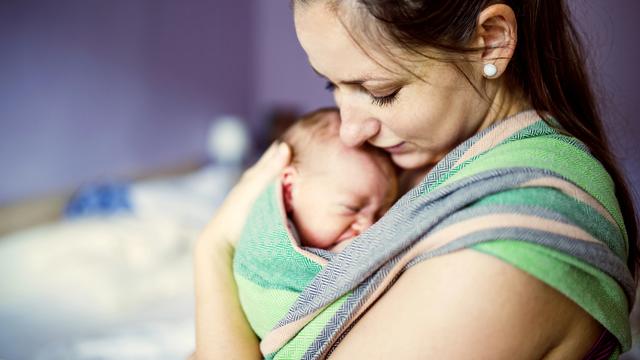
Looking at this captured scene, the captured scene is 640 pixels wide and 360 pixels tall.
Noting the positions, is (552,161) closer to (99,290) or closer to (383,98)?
(383,98)

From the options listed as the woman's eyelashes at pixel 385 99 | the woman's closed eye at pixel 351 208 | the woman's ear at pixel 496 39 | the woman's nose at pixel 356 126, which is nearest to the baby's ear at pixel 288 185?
the woman's closed eye at pixel 351 208

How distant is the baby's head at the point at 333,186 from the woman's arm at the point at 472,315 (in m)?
0.40

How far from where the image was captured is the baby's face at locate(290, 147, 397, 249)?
3.60 ft

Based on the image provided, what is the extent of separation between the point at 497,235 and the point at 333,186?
1.61 feet

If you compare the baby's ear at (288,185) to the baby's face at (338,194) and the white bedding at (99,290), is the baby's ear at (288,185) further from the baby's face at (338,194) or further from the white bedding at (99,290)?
the white bedding at (99,290)

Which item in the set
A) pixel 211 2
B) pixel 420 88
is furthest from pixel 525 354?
pixel 211 2

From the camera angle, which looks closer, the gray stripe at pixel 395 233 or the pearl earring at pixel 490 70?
the gray stripe at pixel 395 233

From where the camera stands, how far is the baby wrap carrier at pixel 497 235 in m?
0.65

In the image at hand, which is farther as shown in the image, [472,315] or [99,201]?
[99,201]

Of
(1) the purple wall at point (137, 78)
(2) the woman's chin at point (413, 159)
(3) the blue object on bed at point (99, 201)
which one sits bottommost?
(3) the blue object on bed at point (99, 201)

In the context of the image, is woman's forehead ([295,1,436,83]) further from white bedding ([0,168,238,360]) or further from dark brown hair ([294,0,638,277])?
white bedding ([0,168,238,360])

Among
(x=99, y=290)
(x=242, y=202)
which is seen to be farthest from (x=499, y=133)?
(x=99, y=290)

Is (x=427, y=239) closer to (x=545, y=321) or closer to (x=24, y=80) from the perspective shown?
(x=545, y=321)

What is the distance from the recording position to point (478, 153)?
0.79m
